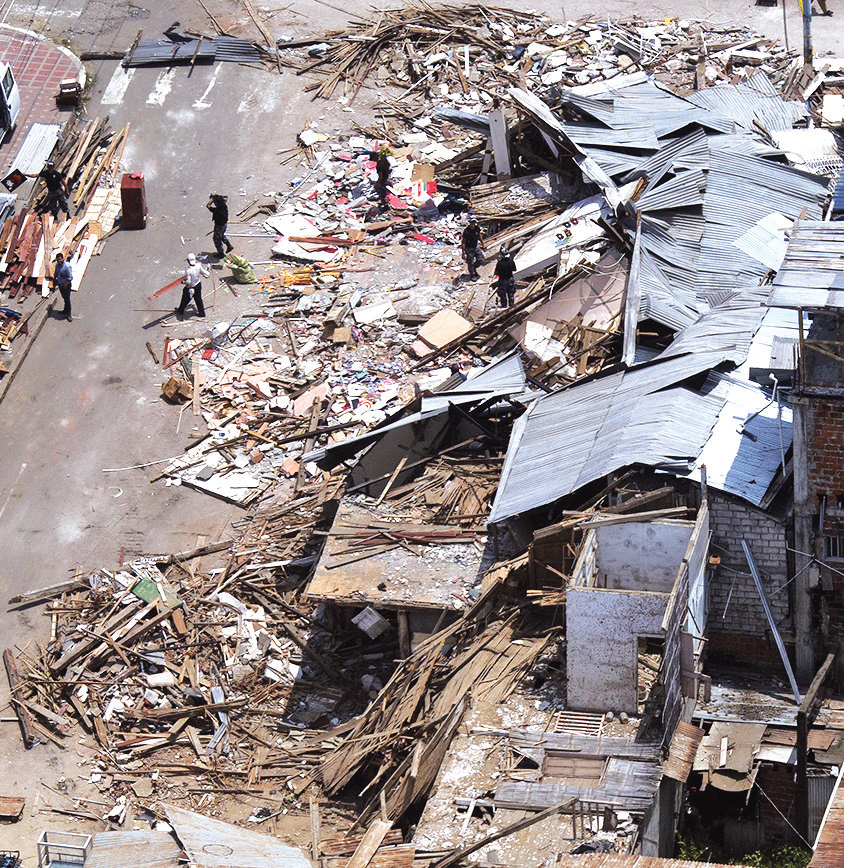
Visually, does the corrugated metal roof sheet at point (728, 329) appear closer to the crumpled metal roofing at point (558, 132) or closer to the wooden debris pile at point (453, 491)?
the wooden debris pile at point (453, 491)

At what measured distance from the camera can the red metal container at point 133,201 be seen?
38.2 meters

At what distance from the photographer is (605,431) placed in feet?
85.5

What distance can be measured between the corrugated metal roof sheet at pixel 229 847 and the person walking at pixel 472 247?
51.7ft

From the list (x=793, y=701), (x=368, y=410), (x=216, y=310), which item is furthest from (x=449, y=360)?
(x=793, y=701)

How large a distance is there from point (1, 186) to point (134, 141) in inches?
142

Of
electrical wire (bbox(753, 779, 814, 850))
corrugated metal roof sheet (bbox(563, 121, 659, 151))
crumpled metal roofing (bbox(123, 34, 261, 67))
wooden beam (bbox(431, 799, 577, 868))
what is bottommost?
electrical wire (bbox(753, 779, 814, 850))

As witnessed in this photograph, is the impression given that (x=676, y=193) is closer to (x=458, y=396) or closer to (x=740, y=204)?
(x=740, y=204)

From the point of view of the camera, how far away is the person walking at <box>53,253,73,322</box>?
1404 inches

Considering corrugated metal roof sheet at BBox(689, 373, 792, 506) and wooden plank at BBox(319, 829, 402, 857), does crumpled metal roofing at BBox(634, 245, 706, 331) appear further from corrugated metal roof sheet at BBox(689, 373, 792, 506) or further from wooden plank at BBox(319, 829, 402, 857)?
wooden plank at BBox(319, 829, 402, 857)

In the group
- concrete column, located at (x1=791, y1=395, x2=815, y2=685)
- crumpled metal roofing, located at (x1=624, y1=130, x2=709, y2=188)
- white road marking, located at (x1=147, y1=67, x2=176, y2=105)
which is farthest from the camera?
white road marking, located at (x1=147, y1=67, x2=176, y2=105)

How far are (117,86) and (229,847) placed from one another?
25.3 m

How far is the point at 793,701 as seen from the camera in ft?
81.0

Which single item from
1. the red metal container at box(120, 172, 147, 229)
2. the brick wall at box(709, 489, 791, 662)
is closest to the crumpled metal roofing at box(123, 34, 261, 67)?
the red metal container at box(120, 172, 147, 229)

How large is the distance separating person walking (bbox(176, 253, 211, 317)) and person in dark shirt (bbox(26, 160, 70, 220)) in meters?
4.34
